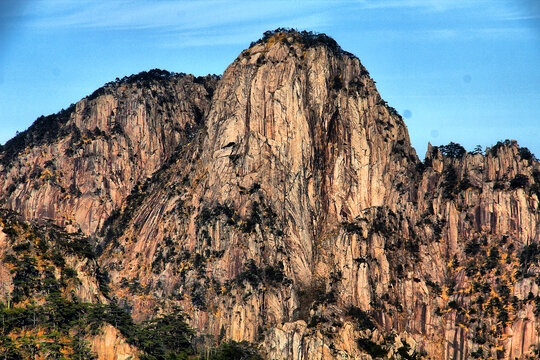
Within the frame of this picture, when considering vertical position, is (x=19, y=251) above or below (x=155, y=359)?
above

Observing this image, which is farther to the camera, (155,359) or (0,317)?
(155,359)

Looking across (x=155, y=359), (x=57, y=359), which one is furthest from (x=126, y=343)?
(x=57, y=359)

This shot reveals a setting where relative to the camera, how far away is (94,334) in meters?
192

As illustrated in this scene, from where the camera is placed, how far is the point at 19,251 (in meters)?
199

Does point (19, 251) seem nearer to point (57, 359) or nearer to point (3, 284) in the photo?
point (3, 284)

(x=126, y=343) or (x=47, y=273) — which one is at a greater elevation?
(x=47, y=273)

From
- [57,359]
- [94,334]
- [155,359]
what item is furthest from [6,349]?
[155,359]

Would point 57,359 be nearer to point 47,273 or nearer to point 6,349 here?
point 6,349

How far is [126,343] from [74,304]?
44.6ft

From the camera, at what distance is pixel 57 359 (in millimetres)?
177875

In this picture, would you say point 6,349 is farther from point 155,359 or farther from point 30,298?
point 155,359

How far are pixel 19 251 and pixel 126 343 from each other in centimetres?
2958

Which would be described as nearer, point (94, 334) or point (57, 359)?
point (57, 359)

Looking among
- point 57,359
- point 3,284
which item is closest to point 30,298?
point 3,284
